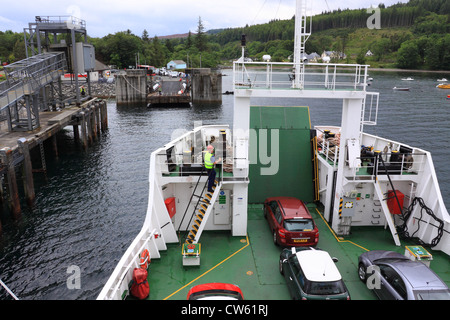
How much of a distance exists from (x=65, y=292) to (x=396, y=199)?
12.9 m

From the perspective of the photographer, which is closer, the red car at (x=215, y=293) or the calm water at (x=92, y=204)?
the red car at (x=215, y=293)

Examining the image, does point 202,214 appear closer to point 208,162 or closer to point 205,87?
point 208,162

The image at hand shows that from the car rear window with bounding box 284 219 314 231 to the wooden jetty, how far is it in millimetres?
15338

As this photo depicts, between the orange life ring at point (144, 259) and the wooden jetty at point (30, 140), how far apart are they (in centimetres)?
1284

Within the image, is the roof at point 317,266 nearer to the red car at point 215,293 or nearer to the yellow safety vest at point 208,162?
the red car at point 215,293

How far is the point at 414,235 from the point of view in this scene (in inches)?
452

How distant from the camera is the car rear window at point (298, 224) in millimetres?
10430

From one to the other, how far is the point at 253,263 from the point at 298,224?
176 cm

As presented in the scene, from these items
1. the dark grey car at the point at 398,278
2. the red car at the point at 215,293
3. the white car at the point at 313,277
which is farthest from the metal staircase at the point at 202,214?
the dark grey car at the point at 398,278

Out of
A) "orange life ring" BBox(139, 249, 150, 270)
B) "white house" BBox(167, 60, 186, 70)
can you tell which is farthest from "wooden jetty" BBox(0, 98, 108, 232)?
"white house" BBox(167, 60, 186, 70)

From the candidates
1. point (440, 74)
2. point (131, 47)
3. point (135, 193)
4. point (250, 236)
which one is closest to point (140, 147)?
point (135, 193)

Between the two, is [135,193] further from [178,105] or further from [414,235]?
[178,105]

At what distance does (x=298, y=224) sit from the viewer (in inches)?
413

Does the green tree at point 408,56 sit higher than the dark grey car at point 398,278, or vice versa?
the green tree at point 408,56
